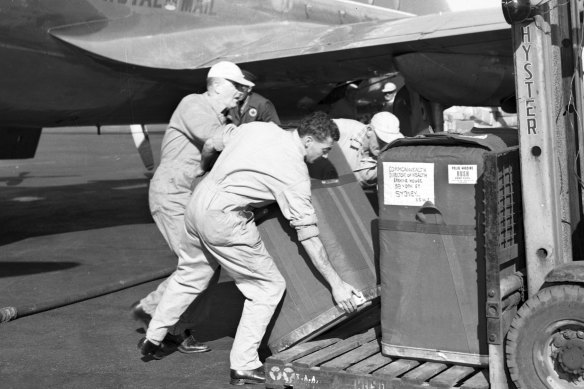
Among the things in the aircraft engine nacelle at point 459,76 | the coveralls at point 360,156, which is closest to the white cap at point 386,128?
the coveralls at point 360,156

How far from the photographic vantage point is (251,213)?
16.2 ft

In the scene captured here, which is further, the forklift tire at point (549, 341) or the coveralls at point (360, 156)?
the coveralls at point (360, 156)

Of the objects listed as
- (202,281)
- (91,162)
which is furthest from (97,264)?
(91,162)

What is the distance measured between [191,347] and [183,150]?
1.34m

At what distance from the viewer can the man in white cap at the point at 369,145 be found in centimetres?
602

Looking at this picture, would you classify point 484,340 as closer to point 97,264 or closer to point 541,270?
point 541,270

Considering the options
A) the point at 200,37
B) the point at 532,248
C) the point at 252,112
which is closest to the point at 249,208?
the point at 532,248

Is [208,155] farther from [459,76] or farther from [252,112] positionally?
[459,76]

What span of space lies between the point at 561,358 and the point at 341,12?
8920mm

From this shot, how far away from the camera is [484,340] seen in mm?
4266

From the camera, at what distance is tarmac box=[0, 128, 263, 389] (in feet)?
17.0

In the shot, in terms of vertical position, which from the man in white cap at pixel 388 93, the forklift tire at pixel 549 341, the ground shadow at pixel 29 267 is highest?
the forklift tire at pixel 549 341

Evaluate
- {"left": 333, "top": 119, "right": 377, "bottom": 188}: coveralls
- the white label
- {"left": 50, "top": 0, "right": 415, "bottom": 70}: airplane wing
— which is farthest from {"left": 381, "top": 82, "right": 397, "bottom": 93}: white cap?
the white label

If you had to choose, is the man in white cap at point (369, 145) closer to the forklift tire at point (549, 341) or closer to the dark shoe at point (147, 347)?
the dark shoe at point (147, 347)
